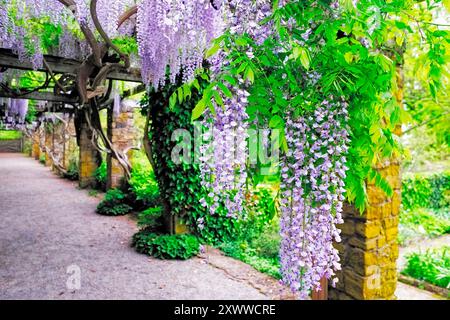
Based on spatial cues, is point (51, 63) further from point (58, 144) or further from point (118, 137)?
point (58, 144)

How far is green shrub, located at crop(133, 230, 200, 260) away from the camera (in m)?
4.47

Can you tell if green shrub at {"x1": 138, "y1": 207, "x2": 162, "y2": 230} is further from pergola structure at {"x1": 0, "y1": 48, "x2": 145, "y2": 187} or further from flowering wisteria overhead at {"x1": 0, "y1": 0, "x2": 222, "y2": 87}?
flowering wisteria overhead at {"x1": 0, "y1": 0, "x2": 222, "y2": 87}

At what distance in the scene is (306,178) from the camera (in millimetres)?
1383

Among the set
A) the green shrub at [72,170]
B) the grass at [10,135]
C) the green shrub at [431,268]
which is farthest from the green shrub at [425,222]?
the grass at [10,135]

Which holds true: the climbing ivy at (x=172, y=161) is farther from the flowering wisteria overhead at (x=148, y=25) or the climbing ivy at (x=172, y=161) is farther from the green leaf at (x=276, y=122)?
the green leaf at (x=276, y=122)

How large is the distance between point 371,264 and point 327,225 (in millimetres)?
955

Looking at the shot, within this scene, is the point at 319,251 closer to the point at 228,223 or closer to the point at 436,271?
the point at 436,271

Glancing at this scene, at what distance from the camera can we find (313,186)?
1.35 m

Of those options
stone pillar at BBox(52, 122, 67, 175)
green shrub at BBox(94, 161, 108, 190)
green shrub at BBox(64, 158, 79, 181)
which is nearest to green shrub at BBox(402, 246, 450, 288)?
green shrub at BBox(94, 161, 108, 190)

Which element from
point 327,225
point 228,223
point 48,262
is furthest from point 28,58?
point 327,225

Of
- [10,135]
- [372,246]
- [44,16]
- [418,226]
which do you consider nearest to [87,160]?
[44,16]

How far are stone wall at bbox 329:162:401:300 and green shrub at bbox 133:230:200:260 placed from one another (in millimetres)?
2601

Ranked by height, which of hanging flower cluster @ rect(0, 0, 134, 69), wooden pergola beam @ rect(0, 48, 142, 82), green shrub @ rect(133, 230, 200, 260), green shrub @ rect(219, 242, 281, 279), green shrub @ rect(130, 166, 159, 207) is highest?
hanging flower cluster @ rect(0, 0, 134, 69)

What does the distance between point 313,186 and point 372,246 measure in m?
1.05
